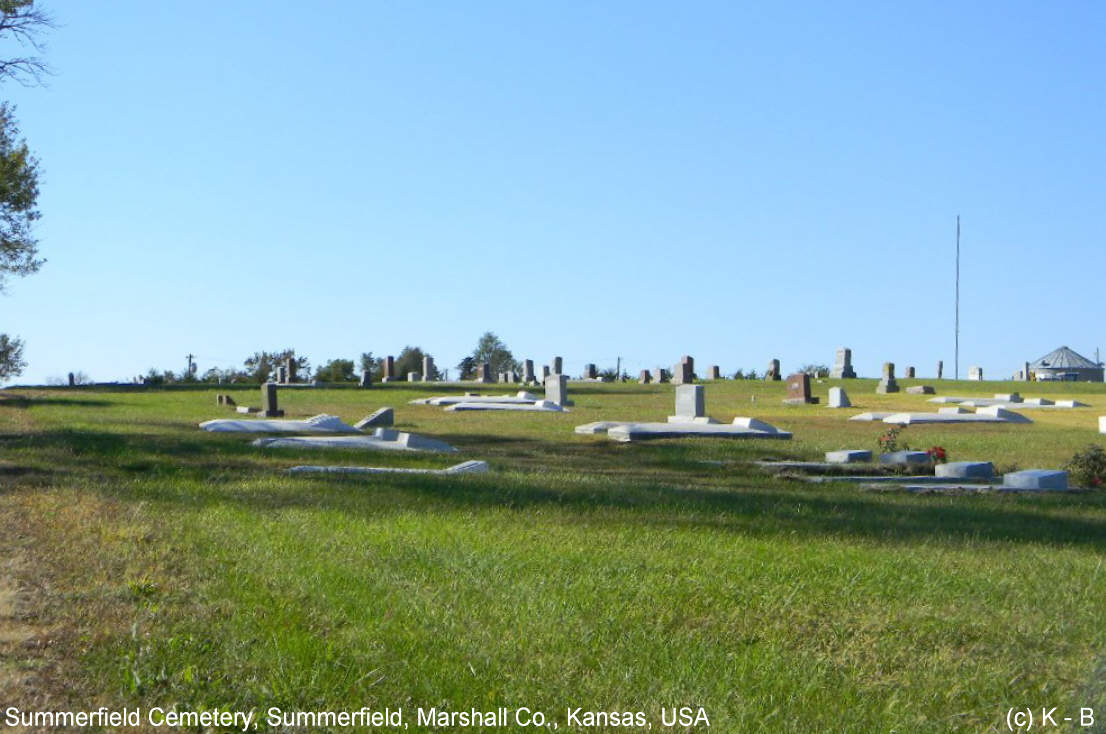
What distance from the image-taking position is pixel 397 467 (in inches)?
577

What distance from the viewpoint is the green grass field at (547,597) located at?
5.05m

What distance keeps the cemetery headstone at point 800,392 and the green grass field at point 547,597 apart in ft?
75.1

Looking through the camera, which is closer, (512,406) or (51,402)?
(512,406)

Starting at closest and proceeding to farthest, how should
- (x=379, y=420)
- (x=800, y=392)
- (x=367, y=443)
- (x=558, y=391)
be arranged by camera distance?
(x=367, y=443)
(x=379, y=420)
(x=558, y=391)
(x=800, y=392)

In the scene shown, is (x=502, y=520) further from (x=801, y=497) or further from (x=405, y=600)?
(x=801, y=497)

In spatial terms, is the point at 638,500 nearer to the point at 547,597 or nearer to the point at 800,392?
the point at 547,597

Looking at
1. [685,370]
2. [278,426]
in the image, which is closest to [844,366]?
[685,370]

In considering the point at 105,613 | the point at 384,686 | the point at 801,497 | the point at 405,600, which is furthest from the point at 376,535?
the point at 801,497

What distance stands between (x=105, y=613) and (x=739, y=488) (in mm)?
9040

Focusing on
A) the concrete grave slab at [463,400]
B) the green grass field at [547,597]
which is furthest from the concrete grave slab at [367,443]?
the concrete grave slab at [463,400]

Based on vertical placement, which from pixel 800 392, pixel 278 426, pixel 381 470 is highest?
pixel 800 392

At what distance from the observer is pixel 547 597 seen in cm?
669

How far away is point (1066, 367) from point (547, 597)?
73290 millimetres

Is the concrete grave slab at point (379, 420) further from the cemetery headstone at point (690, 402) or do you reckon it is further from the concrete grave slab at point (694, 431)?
the cemetery headstone at point (690, 402)
